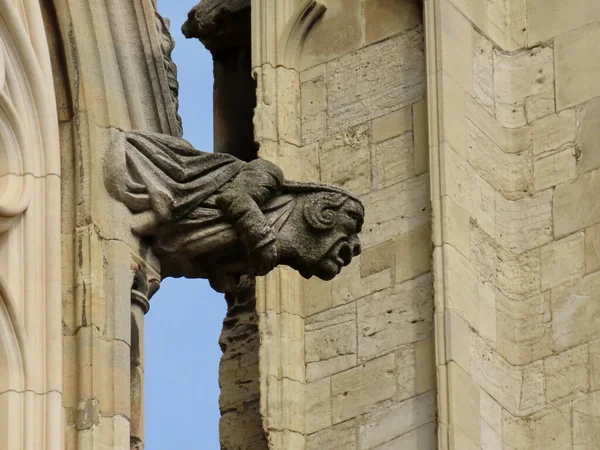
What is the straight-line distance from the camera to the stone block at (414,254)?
1714 cm

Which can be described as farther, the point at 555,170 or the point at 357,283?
the point at 555,170


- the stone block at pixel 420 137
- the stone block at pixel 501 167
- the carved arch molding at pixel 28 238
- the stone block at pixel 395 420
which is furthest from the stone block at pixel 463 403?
the carved arch molding at pixel 28 238

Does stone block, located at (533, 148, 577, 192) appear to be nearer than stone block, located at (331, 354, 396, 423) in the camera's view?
No

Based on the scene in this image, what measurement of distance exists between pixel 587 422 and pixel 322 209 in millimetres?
6314

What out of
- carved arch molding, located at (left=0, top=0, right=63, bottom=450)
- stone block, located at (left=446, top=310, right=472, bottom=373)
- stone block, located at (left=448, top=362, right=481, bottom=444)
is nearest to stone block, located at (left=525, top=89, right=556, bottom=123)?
stone block, located at (left=446, top=310, right=472, bottom=373)

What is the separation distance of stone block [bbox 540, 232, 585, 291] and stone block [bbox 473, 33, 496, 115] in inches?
30.2

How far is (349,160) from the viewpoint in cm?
1767

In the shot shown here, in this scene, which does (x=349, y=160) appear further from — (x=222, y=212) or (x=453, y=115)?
(x=222, y=212)

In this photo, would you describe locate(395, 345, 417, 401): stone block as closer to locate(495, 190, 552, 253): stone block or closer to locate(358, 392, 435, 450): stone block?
locate(358, 392, 435, 450): stone block

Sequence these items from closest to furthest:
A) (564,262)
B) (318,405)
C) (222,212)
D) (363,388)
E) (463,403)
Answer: (222,212), (463,403), (363,388), (318,405), (564,262)

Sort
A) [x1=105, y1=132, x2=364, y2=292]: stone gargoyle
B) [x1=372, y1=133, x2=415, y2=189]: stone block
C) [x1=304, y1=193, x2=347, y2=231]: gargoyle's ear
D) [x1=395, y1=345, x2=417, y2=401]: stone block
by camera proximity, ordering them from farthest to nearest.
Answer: [x1=372, y1=133, x2=415, y2=189]: stone block < [x1=395, y1=345, x2=417, y2=401]: stone block < [x1=304, y1=193, x2=347, y2=231]: gargoyle's ear < [x1=105, y1=132, x2=364, y2=292]: stone gargoyle

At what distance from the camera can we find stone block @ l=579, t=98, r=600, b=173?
1758 cm

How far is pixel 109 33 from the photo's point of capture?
11.0 m

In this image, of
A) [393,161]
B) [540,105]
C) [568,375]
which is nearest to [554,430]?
[568,375]
